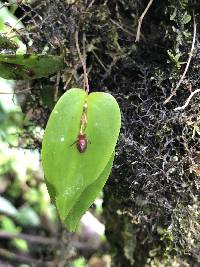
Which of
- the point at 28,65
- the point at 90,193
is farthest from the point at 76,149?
the point at 28,65

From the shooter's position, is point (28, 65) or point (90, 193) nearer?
point (90, 193)

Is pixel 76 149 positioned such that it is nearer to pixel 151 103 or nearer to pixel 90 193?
pixel 90 193

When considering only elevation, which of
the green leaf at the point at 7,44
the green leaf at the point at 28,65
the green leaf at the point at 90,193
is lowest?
the green leaf at the point at 90,193

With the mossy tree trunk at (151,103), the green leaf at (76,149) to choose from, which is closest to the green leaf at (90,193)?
the green leaf at (76,149)

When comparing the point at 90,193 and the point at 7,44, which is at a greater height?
the point at 7,44

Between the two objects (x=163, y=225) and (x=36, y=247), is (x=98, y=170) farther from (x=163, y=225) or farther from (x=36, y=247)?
(x=36, y=247)

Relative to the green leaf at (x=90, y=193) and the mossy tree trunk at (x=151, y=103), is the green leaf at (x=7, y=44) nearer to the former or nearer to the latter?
the mossy tree trunk at (x=151, y=103)
